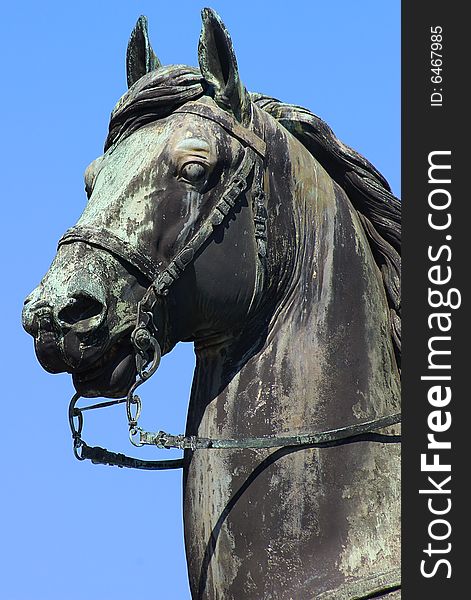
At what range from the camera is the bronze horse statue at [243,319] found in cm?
564

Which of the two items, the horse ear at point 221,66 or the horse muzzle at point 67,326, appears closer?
the horse muzzle at point 67,326

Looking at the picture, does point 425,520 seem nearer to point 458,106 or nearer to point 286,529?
point 286,529

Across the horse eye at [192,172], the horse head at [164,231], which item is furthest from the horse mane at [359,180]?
the horse eye at [192,172]

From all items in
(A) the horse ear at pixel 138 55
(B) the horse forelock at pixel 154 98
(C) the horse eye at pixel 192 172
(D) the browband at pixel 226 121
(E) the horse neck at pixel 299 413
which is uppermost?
(A) the horse ear at pixel 138 55

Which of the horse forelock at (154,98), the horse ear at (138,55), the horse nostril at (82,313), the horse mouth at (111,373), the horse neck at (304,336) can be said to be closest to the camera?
the horse nostril at (82,313)

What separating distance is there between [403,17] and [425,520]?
183 cm

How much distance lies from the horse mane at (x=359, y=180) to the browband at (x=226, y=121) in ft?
1.18

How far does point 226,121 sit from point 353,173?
0.62 meters

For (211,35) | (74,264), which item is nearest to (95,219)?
(74,264)

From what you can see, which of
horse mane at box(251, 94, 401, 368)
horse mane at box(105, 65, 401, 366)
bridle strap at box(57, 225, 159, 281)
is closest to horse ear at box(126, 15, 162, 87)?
horse mane at box(105, 65, 401, 366)

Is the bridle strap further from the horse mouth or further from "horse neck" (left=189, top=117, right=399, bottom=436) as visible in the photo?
"horse neck" (left=189, top=117, right=399, bottom=436)

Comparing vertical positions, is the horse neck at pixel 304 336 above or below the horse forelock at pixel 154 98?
below

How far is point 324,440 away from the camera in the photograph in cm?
578

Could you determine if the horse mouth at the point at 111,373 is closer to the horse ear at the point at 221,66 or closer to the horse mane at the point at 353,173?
the horse mane at the point at 353,173
